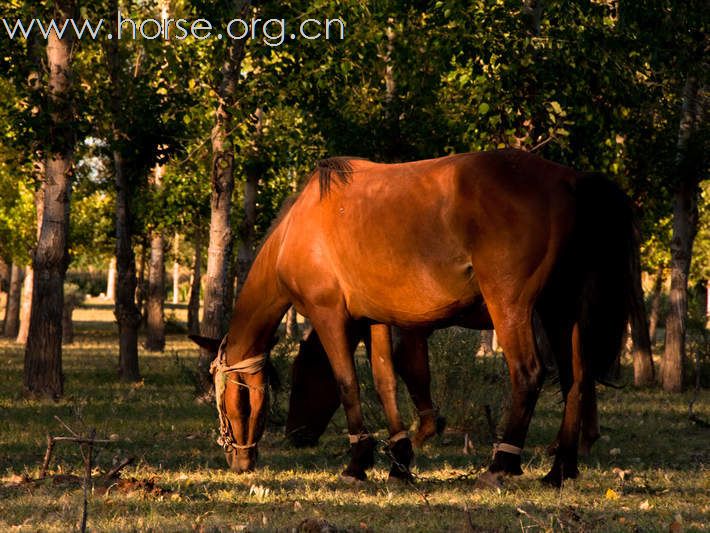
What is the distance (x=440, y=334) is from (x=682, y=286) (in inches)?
311

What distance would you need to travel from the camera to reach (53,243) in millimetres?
16688

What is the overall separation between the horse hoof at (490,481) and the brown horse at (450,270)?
0.05 meters

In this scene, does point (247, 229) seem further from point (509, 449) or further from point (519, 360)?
point (519, 360)

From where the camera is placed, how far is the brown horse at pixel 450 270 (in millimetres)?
8188

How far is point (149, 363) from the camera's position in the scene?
26.3m

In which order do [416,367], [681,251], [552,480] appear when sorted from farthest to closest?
[681,251]
[416,367]
[552,480]

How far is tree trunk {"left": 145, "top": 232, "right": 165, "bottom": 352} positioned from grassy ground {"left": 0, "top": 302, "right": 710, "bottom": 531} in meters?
13.5

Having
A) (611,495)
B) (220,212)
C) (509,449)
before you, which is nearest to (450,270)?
(509,449)

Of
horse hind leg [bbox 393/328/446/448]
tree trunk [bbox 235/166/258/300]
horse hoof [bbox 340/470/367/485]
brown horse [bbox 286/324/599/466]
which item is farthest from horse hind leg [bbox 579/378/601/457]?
tree trunk [bbox 235/166/258/300]

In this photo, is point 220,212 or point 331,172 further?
point 220,212

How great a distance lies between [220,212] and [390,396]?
329 inches

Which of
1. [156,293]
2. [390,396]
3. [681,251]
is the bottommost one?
[390,396]

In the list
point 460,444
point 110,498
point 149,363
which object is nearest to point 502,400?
point 460,444

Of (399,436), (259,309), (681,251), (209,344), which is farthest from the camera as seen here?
(681,251)
